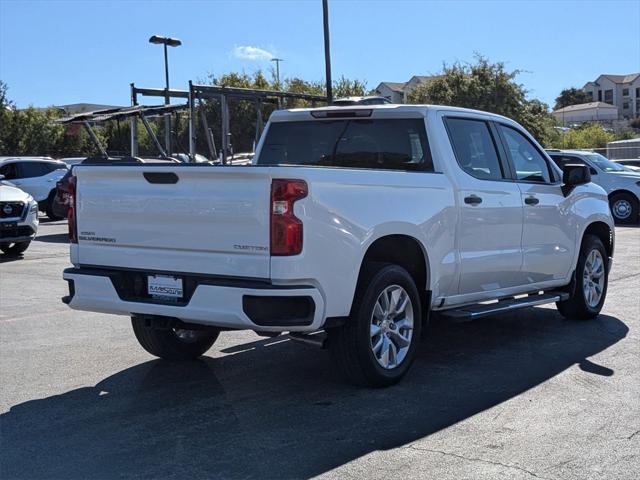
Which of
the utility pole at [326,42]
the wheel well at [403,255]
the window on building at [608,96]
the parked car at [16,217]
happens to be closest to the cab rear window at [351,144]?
the wheel well at [403,255]

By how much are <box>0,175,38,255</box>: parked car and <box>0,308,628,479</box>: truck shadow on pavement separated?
7.86 metres

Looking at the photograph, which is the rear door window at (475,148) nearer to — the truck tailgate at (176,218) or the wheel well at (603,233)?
the wheel well at (603,233)

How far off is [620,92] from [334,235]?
14244 cm

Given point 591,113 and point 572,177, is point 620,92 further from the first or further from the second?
point 572,177

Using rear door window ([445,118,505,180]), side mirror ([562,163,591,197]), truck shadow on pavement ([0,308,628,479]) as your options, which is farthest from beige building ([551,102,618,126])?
truck shadow on pavement ([0,308,628,479])

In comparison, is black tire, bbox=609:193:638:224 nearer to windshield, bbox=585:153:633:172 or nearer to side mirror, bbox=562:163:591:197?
windshield, bbox=585:153:633:172

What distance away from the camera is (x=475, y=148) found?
7113 millimetres

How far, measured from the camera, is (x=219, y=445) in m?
4.75

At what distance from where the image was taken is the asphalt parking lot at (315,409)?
14.7 feet

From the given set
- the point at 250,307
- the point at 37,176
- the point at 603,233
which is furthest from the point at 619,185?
the point at 250,307

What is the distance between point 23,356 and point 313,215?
3.27 metres

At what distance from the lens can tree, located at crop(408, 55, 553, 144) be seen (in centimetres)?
4334

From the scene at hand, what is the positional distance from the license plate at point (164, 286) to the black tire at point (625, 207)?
17555 millimetres

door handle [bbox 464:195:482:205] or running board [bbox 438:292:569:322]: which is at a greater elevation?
door handle [bbox 464:195:482:205]
